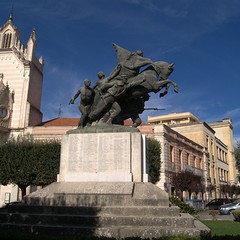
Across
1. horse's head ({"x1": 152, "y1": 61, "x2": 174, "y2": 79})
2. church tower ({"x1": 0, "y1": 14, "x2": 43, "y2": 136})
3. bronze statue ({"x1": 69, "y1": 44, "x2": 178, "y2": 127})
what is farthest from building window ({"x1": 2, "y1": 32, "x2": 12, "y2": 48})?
horse's head ({"x1": 152, "y1": 61, "x2": 174, "y2": 79})

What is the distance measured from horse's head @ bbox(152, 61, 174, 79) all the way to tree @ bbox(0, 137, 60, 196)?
53.2 feet

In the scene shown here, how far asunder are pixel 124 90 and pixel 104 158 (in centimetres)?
255

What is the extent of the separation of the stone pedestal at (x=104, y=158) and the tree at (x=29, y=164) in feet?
49.5

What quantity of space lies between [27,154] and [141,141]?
17331 mm

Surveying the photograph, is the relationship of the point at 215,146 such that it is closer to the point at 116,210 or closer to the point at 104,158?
the point at 104,158

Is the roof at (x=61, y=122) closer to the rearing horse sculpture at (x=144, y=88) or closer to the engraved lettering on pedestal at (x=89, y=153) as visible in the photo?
the rearing horse sculpture at (x=144, y=88)

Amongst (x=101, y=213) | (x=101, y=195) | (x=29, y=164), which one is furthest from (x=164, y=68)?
(x=29, y=164)

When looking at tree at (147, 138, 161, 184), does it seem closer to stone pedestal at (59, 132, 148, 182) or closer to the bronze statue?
the bronze statue

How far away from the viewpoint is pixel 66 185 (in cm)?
959

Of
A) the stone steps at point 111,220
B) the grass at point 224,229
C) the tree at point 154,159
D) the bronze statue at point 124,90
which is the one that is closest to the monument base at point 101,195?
the stone steps at point 111,220

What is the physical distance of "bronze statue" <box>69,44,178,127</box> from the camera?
10.8m

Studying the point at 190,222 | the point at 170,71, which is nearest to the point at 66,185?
the point at 190,222

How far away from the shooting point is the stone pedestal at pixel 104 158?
974cm

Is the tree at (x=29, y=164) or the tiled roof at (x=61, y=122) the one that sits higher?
the tiled roof at (x=61, y=122)
